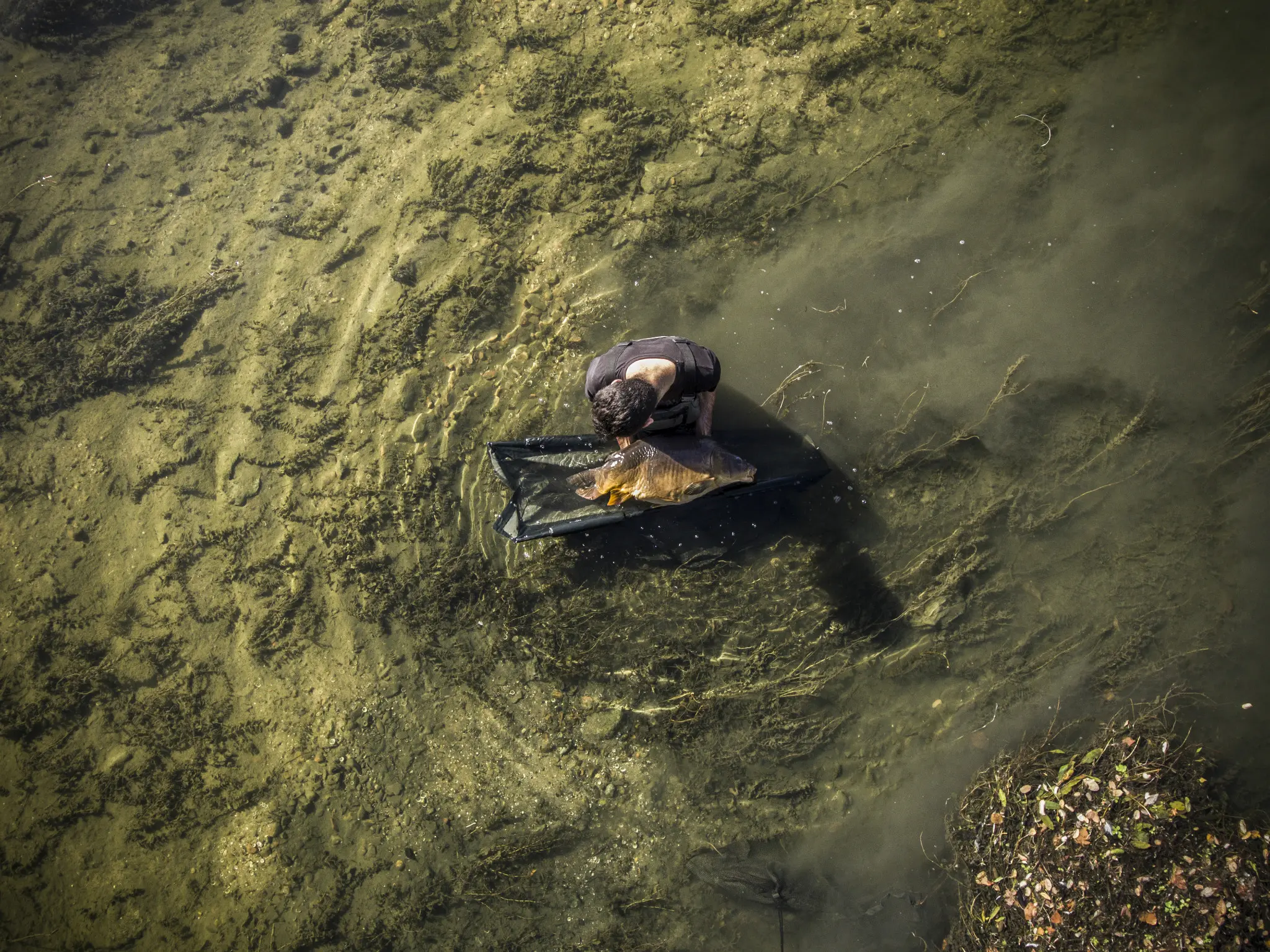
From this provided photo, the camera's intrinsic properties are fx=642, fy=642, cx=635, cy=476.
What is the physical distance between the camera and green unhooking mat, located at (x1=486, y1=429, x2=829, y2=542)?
4.71 metres

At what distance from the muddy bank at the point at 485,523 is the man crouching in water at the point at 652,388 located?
1.28 meters

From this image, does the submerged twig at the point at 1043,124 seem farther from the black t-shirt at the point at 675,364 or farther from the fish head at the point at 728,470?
the fish head at the point at 728,470

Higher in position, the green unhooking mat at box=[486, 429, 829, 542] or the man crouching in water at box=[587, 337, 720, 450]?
the man crouching in water at box=[587, 337, 720, 450]

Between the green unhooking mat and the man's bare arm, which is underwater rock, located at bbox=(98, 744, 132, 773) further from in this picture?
the man's bare arm

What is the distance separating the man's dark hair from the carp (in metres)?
0.39

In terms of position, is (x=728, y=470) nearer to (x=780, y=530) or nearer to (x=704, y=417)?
(x=704, y=417)

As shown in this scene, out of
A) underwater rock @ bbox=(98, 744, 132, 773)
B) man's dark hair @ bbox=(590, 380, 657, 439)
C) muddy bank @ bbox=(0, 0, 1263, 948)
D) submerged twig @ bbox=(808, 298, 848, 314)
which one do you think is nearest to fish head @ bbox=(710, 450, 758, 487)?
man's dark hair @ bbox=(590, 380, 657, 439)

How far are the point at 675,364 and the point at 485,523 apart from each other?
2477mm

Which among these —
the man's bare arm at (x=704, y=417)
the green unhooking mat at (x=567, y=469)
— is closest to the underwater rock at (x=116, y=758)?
the green unhooking mat at (x=567, y=469)

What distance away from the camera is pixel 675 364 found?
3.50m

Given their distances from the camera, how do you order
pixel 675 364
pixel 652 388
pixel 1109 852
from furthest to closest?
pixel 1109 852 → pixel 675 364 → pixel 652 388

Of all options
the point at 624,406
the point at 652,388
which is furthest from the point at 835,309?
the point at 624,406

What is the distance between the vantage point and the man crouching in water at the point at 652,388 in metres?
3.21

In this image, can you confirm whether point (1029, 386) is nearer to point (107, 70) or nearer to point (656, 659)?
point (656, 659)
